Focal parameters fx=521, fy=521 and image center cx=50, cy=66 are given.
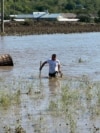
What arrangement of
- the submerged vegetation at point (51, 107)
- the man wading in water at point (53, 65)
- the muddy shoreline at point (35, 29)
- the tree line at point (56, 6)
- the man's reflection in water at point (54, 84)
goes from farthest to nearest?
the tree line at point (56, 6)
the muddy shoreline at point (35, 29)
the man wading in water at point (53, 65)
the man's reflection in water at point (54, 84)
the submerged vegetation at point (51, 107)

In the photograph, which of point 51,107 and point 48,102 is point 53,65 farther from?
point 51,107

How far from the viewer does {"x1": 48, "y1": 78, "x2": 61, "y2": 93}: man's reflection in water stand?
15.0 meters

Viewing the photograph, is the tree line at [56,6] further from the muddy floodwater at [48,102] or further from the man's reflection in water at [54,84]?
the man's reflection in water at [54,84]

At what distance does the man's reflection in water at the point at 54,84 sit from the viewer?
1500 cm

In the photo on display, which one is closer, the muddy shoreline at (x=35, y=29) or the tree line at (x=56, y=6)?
the muddy shoreline at (x=35, y=29)

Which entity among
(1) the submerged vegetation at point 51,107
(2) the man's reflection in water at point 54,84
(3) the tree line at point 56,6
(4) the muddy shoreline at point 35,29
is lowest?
(3) the tree line at point 56,6

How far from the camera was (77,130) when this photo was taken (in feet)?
31.1

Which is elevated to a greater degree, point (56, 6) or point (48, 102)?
point (48, 102)

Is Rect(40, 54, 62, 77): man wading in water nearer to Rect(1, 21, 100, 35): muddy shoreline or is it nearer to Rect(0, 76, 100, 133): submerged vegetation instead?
Rect(0, 76, 100, 133): submerged vegetation

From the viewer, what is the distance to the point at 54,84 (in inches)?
639

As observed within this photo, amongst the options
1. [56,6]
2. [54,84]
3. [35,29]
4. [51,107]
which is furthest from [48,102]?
[56,6]

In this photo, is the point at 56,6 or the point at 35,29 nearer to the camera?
the point at 35,29

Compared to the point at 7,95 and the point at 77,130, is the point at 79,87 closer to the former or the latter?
the point at 7,95

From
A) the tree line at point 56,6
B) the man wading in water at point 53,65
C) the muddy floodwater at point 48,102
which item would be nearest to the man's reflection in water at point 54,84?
the muddy floodwater at point 48,102
